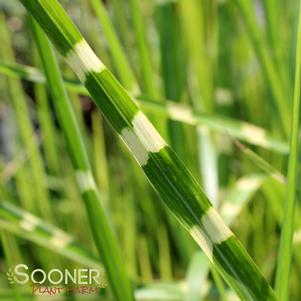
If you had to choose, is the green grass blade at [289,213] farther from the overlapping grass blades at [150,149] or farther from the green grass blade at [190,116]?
the green grass blade at [190,116]

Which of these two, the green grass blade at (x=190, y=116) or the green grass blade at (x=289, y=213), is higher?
the green grass blade at (x=190, y=116)

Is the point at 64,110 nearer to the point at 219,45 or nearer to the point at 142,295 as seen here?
the point at 142,295

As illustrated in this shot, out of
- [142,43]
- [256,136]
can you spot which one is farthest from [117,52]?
[256,136]

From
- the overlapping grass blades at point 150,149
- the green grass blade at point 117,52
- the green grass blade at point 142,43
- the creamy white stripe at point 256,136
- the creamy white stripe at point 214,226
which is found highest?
the green grass blade at point 117,52

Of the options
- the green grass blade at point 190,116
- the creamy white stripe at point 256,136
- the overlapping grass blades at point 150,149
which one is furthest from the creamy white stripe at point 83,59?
the creamy white stripe at point 256,136

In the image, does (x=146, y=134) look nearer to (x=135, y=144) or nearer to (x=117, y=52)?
(x=135, y=144)

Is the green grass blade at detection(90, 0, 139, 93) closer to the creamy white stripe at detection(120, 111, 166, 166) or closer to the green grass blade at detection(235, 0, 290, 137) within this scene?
the green grass blade at detection(235, 0, 290, 137)

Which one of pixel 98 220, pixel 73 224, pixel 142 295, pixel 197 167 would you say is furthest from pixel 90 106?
pixel 98 220
